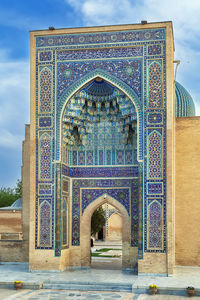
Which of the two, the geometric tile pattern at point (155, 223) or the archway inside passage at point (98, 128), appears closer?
the geometric tile pattern at point (155, 223)

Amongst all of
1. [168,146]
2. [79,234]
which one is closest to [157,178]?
[168,146]

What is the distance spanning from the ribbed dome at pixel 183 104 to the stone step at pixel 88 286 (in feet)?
21.8

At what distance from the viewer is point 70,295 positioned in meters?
7.90

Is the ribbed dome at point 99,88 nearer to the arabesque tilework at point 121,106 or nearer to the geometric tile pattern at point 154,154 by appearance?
the arabesque tilework at point 121,106

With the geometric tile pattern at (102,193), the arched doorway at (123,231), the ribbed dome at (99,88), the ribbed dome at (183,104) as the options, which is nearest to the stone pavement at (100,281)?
the arched doorway at (123,231)

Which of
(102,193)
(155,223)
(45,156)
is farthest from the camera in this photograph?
(102,193)

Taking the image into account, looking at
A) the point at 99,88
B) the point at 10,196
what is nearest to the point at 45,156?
the point at 99,88

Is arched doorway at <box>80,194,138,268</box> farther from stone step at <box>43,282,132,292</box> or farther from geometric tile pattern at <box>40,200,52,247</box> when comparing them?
stone step at <box>43,282,132,292</box>

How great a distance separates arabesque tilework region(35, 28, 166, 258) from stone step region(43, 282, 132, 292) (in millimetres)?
1136

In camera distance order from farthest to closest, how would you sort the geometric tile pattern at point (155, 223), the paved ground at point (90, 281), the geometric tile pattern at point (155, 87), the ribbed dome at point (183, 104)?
the ribbed dome at point (183, 104) < the geometric tile pattern at point (155, 87) < the geometric tile pattern at point (155, 223) < the paved ground at point (90, 281)

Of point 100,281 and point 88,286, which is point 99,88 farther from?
point 88,286

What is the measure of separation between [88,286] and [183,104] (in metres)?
7.07

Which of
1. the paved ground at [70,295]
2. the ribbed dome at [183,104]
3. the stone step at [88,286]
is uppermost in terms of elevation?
the ribbed dome at [183,104]

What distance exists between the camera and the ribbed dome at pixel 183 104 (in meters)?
13.6
